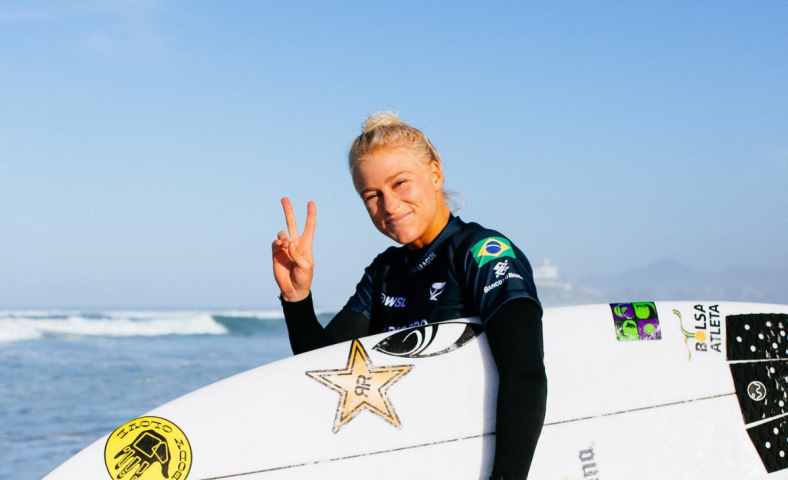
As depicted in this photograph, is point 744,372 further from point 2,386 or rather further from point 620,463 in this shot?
point 2,386

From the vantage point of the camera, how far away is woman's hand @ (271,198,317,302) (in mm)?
2553

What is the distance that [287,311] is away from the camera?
8.73 feet

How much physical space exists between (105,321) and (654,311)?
1792cm

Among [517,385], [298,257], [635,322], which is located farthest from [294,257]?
[635,322]

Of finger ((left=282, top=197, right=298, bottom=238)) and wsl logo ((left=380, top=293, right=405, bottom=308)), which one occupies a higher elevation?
finger ((left=282, top=197, right=298, bottom=238))

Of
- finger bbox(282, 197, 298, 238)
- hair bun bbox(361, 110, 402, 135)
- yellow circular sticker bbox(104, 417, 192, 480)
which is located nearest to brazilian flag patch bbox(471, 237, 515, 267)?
hair bun bbox(361, 110, 402, 135)

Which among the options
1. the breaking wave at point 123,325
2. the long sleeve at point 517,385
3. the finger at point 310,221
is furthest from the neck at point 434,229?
the breaking wave at point 123,325

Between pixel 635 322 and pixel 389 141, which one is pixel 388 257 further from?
pixel 635 322

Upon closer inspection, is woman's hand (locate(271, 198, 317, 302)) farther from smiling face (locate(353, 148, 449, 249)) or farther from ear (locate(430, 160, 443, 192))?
ear (locate(430, 160, 443, 192))

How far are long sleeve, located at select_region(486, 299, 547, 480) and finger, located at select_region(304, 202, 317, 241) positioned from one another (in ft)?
2.79

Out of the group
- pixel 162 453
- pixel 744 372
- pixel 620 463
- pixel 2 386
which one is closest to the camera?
pixel 162 453

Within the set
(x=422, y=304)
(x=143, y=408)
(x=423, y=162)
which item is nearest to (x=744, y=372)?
(x=422, y=304)

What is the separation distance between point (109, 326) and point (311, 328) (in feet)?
55.3

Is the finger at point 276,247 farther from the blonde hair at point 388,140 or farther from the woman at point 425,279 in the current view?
the blonde hair at point 388,140
